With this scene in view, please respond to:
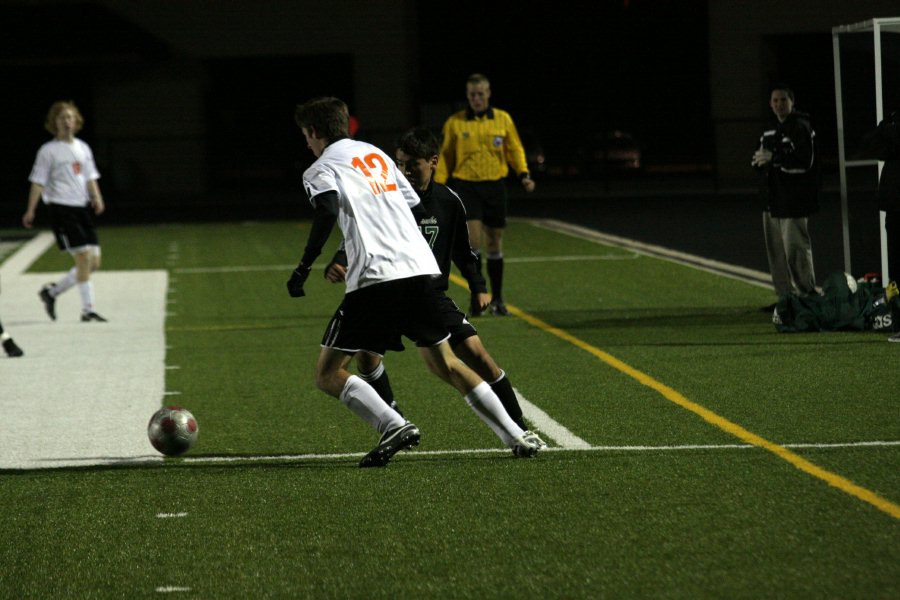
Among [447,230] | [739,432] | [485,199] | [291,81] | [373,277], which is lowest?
[739,432]

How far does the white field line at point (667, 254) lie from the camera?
17.2m

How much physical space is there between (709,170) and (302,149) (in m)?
11.4

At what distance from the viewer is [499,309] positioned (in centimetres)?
1440

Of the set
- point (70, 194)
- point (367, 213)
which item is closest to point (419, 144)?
point (367, 213)

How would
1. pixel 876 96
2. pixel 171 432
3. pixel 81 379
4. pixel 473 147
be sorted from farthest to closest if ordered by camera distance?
pixel 473 147, pixel 876 96, pixel 81 379, pixel 171 432

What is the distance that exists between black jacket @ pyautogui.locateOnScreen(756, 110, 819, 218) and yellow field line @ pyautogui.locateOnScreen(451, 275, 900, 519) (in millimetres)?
2267

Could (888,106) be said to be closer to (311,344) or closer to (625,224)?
(311,344)

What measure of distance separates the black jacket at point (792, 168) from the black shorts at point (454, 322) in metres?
6.23

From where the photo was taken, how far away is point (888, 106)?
13.6 metres

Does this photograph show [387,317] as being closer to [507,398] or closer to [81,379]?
[507,398]

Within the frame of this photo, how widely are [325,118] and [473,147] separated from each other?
23.5ft

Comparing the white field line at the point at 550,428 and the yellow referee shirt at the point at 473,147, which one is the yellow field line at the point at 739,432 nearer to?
the white field line at the point at 550,428

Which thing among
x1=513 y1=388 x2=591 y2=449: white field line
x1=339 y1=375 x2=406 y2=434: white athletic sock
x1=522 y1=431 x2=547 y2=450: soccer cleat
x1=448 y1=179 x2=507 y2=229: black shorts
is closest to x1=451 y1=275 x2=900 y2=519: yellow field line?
x1=513 y1=388 x2=591 y2=449: white field line

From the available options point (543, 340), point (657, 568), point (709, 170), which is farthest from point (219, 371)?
point (709, 170)
